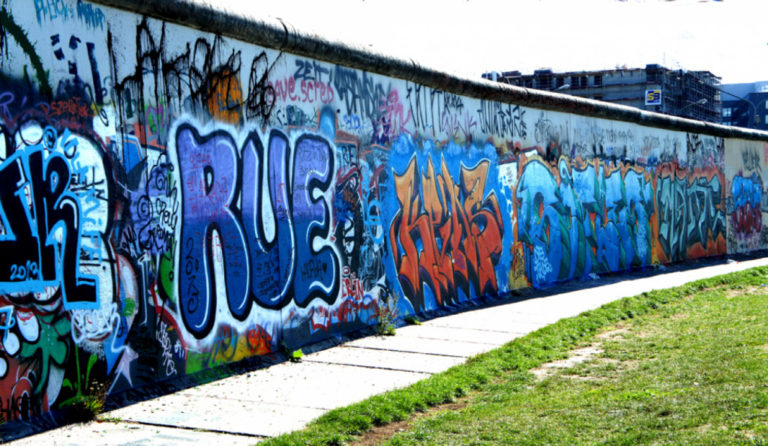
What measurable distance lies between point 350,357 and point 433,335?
1.62 m

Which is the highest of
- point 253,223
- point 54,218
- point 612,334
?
point 54,218

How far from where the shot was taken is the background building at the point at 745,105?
109062 millimetres

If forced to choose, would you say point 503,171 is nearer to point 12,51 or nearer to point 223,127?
point 223,127

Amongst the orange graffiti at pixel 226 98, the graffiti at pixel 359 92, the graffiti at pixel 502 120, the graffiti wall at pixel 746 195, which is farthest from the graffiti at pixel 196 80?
the graffiti wall at pixel 746 195

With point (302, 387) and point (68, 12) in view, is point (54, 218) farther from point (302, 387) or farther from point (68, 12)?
point (302, 387)

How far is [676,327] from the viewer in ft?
33.6

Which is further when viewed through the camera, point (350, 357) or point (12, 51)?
point (350, 357)

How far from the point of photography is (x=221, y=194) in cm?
795

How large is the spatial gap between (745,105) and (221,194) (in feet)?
369

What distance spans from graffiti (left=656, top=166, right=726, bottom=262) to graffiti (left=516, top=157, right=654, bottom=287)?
0.92m

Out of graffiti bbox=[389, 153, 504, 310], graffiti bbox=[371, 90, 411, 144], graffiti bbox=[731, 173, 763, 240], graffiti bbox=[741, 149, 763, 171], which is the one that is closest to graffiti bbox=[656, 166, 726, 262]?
graffiti bbox=[731, 173, 763, 240]

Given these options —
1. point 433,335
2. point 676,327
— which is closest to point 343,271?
point 433,335

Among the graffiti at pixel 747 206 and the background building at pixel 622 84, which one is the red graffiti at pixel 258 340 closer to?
the graffiti at pixel 747 206

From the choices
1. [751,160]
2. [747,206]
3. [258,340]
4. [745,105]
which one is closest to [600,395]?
[258,340]
